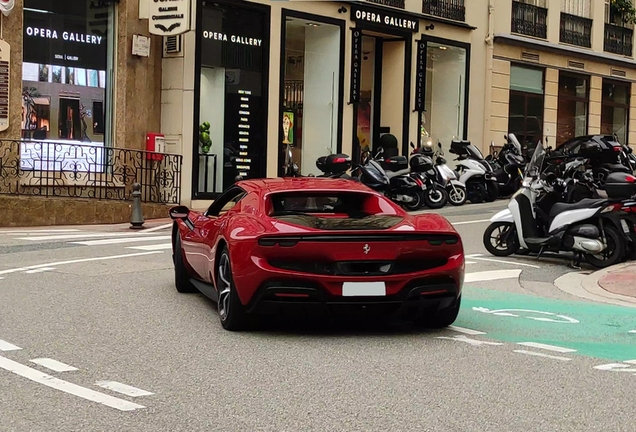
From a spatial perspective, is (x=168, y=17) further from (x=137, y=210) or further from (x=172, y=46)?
(x=137, y=210)

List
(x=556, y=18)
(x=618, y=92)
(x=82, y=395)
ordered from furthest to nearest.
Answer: (x=618, y=92) → (x=556, y=18) → (x=82, y=395)

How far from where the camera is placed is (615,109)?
38.4 meters

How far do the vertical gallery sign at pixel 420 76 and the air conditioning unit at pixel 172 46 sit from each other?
28.9ft

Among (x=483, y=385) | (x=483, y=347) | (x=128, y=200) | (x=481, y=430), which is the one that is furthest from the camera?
(x=128, y=200)

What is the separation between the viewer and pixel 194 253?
33.3ft

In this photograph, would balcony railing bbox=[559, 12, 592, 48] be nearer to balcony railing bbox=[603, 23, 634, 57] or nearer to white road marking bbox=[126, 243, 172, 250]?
balcony railing bbox=[603, 23, 634, 57]

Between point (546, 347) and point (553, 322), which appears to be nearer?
point (546, 347)

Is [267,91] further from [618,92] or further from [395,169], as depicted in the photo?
[618,92]

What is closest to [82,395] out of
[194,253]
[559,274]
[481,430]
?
[481,430]

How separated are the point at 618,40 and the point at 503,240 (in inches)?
1004

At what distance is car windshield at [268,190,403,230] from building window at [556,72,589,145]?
26.7m

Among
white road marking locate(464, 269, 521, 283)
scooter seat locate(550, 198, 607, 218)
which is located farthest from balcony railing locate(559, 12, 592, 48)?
white road marking locate(464, 269, 521, 283)

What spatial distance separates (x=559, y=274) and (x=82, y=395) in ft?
27.4

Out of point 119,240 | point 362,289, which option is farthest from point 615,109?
point 362,289
